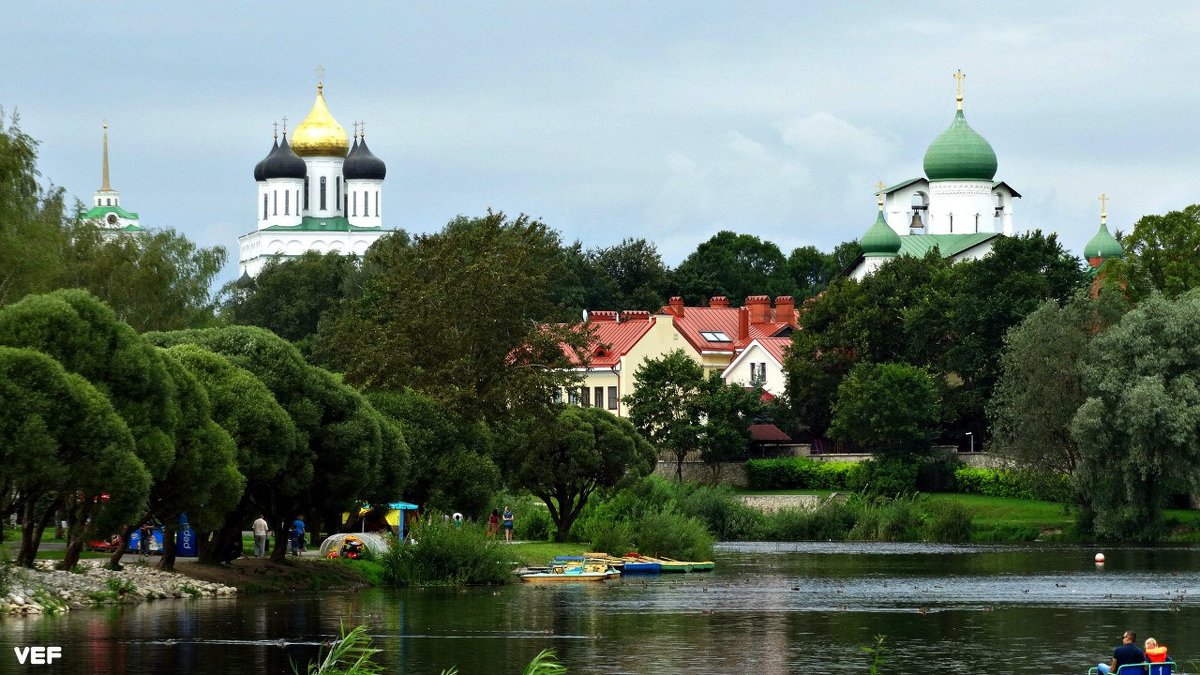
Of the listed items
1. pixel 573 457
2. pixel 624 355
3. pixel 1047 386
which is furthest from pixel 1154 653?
pixel 624 355

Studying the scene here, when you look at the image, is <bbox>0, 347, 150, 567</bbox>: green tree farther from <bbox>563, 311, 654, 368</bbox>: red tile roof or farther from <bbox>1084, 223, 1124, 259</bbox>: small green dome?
<bbox>1084, 223, 1124, 259</bbox>: small green dome

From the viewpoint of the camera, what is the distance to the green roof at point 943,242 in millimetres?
142887

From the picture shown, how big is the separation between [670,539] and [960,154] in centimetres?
7881

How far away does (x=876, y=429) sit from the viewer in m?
103

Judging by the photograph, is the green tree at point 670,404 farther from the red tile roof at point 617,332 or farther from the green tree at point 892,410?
the red tile roof at point 617,332

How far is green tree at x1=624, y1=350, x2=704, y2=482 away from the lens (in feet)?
360

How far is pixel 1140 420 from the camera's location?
8019 cm

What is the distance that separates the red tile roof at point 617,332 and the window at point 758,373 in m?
6.38

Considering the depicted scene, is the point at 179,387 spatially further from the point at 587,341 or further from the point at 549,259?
the point at 549,259

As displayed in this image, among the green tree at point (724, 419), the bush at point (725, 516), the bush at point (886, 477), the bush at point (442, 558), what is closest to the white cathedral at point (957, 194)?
the green tree at point (724, 419)

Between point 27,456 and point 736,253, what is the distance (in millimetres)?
128472

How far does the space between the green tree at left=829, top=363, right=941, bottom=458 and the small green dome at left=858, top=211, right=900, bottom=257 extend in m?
33.5

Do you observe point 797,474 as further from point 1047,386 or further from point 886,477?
point 1047,386

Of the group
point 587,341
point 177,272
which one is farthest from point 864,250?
point 587,341
